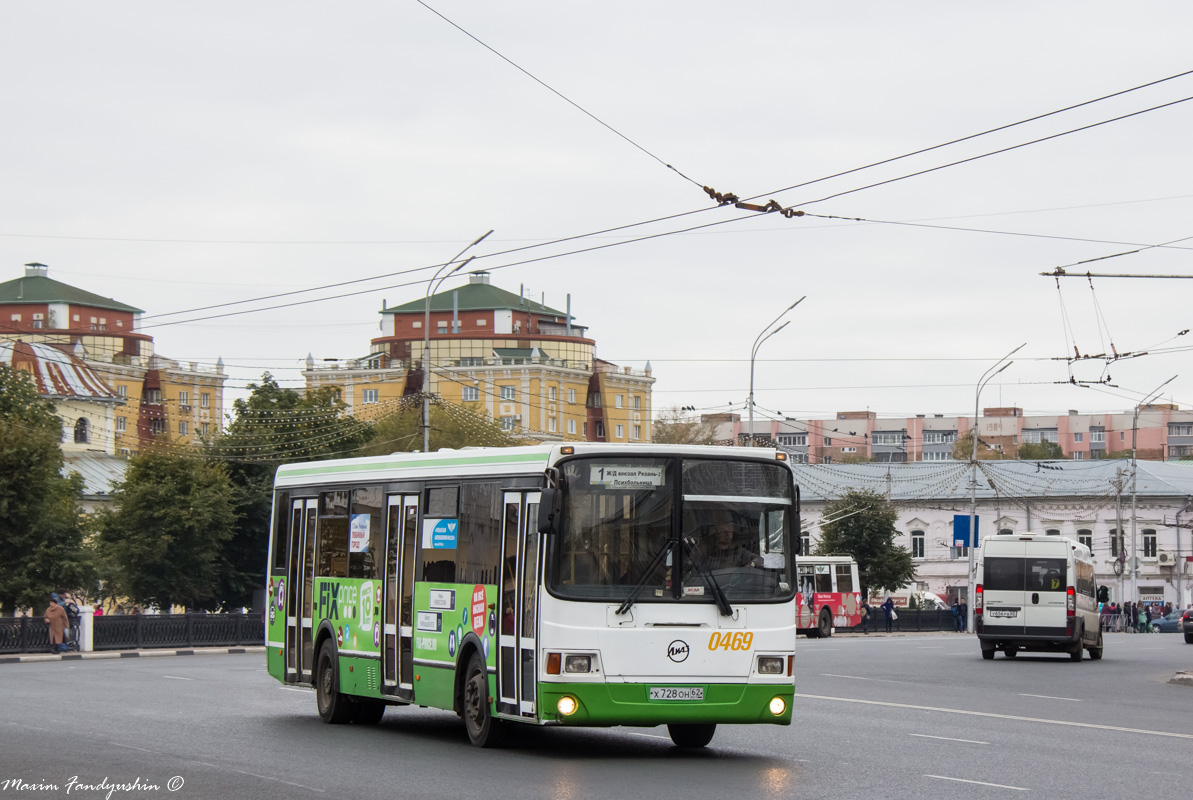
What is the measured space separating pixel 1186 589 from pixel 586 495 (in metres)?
88.3

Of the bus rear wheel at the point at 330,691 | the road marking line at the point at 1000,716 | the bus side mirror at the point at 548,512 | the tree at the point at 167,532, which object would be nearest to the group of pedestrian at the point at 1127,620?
the tree at the point at 167,532

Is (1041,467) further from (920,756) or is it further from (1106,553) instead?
(920,756)

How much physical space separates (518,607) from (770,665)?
2.20 metres

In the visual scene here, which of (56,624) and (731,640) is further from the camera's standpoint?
(56,624)

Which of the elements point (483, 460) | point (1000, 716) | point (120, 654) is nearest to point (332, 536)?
point (483, 460)

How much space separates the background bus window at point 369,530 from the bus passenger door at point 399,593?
230mm

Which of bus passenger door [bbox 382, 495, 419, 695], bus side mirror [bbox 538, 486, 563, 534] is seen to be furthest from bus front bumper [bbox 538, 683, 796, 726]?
bus passenger door [bbox 382, 495, 419, 695]

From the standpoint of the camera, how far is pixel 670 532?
1427 cm

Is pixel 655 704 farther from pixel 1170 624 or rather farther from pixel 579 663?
pixel 1170 624

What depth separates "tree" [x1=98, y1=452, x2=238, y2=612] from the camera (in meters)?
53.8

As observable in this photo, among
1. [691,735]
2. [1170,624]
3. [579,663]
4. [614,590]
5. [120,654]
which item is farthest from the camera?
[1170,624]

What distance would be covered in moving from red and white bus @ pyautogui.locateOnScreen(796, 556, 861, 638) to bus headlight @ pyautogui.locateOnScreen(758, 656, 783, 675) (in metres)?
42.9

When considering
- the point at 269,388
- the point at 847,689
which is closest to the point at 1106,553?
the point at 269,388

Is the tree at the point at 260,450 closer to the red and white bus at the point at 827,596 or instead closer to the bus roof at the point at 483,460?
the red and white bus at the point at 827,596
